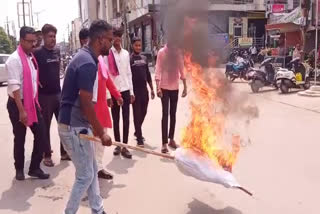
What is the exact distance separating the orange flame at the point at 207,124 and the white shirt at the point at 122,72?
1183mm

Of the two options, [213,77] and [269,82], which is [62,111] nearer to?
[213,77]

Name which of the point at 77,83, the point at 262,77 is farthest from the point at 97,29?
the point at 262,77

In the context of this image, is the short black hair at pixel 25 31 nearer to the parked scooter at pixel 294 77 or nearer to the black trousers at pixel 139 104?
the black trousers at pixel 139 104

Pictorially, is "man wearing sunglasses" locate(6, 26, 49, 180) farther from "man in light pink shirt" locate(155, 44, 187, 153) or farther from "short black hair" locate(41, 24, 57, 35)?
"man in light pink shirt" locate(155, 44, 187, 153)

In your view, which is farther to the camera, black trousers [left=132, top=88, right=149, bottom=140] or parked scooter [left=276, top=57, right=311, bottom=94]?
parked scooter [left=276, top=57, right=311, bottom=94]

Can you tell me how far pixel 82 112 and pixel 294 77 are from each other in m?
10.7

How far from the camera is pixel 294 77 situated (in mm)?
12727

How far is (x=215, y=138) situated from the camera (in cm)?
408

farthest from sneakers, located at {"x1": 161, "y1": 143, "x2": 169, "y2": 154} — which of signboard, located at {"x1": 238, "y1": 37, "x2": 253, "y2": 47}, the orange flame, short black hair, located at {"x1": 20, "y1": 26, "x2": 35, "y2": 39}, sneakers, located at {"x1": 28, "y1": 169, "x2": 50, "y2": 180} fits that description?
signboard, located at {"x1": 238, "y1": 37, "x2": 253, "y2": 47}

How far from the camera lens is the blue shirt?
306cm

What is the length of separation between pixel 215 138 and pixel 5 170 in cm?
292

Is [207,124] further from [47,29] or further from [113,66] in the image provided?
[47,29]

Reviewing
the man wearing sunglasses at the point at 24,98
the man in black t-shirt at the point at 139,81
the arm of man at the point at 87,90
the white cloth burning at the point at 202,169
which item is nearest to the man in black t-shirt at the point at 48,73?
the man wearing sunglasses at the point at 24,98

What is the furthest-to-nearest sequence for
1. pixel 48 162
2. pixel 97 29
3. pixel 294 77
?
pixel 294 77
pixel 48 162
pixel 97 29
